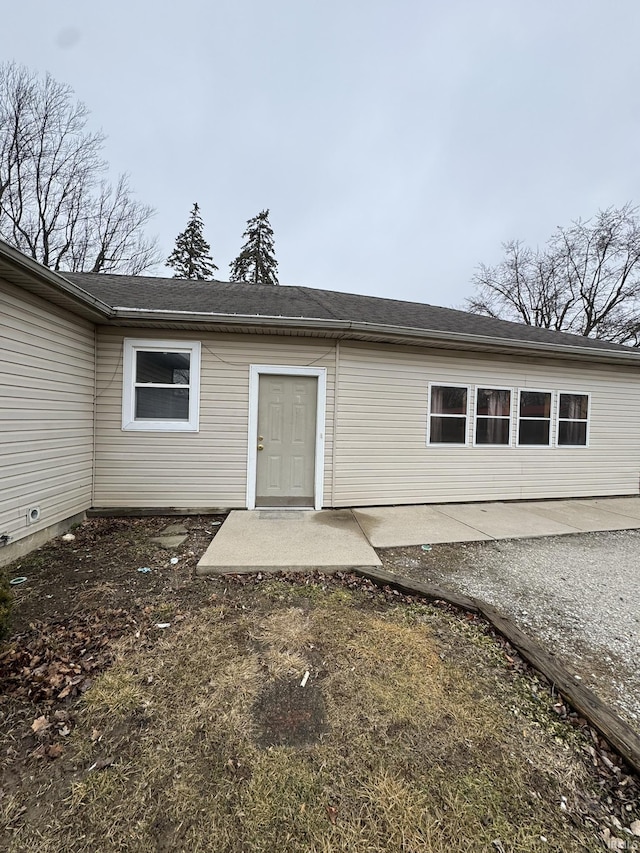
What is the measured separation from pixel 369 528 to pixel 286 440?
6.06 ft

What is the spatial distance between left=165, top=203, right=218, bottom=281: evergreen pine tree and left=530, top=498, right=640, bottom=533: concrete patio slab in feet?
76.2

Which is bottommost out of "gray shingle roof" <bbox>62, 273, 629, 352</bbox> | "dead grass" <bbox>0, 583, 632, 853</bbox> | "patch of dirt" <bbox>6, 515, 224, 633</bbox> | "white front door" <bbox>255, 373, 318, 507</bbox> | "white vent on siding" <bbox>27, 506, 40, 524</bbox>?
"patch of dirt" <bbox>6, 515, 224, 633</bbox>

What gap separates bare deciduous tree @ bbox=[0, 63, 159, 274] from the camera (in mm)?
13219

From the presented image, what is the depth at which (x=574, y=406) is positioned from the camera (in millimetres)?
6805

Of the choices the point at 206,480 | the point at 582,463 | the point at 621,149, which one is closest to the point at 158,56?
the point at 206,480

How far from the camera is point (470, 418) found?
623 centimetres

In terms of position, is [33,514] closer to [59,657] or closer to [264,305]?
[59,657]

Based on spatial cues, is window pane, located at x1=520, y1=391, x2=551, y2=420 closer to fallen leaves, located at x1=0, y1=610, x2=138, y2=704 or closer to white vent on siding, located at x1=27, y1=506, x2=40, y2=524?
fallen leaves, located at x1=0, y1=610, x2=138, y2=704

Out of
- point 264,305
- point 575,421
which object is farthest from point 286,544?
point 575,421

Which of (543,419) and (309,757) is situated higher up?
(543,419)

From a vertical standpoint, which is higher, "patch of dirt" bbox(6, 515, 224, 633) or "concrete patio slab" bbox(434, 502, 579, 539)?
"concrete patio slab" bbox(434, 502, 579, 539)

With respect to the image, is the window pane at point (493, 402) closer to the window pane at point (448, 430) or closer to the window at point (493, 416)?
the window at point (493, 416)

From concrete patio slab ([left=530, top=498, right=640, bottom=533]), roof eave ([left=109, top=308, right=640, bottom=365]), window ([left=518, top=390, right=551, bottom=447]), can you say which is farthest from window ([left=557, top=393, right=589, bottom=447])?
concrete patio slab ([left=530, top=498, right=640, bottom=533])

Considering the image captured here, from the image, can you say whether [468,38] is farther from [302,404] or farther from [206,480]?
[206,480]
